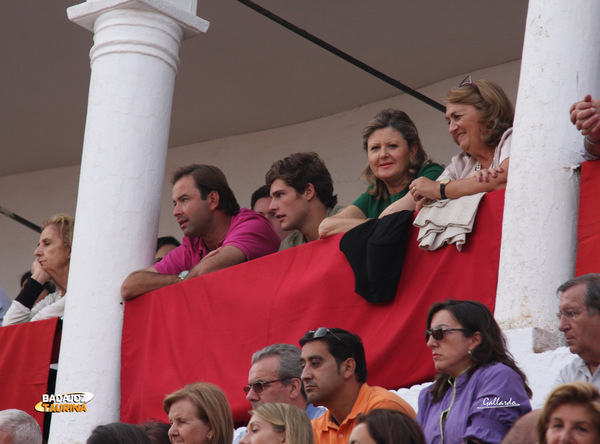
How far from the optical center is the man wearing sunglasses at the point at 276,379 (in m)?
4.79

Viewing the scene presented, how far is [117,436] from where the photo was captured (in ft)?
13.3

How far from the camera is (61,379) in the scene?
655 centimetres

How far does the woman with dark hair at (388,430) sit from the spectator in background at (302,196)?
2927mm

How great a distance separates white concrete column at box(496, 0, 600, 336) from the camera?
4488 mm

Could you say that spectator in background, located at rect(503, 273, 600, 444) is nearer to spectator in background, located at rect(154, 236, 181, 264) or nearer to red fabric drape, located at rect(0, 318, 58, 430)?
red fabric drape, located at rect(0, 318, 58, 430)

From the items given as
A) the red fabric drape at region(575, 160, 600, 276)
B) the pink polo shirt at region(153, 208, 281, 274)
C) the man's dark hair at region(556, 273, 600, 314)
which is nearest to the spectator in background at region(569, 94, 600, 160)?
the red fabric drape at region(575, 160, 600, 276)

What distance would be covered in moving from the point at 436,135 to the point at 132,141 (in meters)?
3.82

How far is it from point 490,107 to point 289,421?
7.06 feet

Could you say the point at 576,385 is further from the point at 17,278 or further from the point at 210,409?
the point at 17,278

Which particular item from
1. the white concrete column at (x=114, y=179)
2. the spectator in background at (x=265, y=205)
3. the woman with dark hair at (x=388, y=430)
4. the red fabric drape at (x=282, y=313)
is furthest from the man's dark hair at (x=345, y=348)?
the spectator in background at (x=265, y=205)

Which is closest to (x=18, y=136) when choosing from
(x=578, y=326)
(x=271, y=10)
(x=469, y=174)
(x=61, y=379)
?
(x=271, y=10)

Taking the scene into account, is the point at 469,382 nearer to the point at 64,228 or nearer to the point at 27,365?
the point at 27,365

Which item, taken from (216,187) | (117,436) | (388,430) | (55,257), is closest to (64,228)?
(55,257)

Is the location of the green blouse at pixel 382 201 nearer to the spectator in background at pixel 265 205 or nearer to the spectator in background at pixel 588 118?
the spectator in background at pixel 588 118
